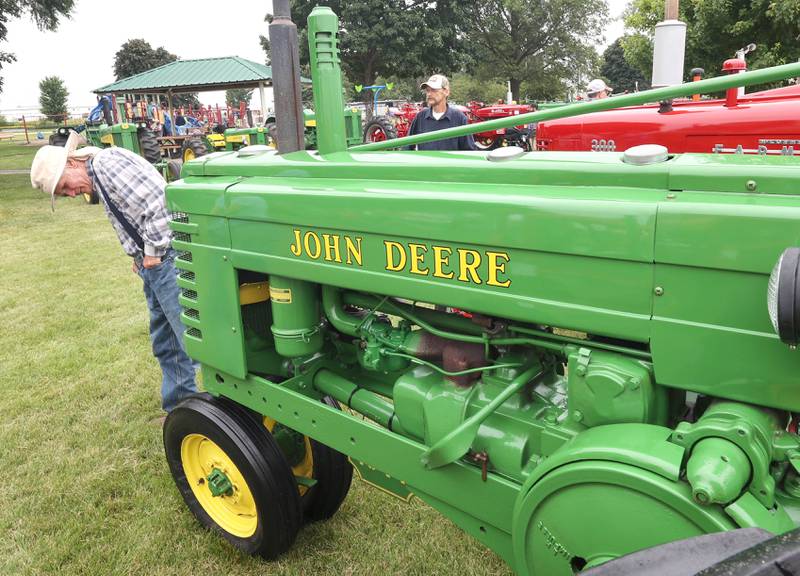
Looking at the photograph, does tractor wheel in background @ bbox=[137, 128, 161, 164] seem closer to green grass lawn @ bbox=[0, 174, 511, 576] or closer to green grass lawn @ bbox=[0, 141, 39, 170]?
green grass lawn @ bbox=[0, 141, 39, 170]

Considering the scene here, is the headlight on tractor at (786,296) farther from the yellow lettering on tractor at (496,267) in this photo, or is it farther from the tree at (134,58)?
the tree at (134,58)

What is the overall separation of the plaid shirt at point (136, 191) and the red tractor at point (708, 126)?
342cm

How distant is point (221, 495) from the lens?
8.96ft

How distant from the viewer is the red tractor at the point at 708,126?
427cm

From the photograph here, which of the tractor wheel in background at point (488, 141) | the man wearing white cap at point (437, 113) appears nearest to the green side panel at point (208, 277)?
the man wearing white cap at point (437, 113)

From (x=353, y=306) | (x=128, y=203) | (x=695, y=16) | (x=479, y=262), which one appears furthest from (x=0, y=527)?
(x=695, y=16)

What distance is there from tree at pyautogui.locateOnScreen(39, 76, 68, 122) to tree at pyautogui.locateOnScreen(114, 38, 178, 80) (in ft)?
17.3

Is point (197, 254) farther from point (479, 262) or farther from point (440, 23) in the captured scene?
point (440, 23)

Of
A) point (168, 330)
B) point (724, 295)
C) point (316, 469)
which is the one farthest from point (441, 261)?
point (168, 330)

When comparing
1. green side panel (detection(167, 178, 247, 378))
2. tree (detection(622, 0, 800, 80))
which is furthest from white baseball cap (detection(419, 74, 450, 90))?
tree (detection(622, 0, 800, 80))

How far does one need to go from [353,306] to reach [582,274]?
44.3 inches

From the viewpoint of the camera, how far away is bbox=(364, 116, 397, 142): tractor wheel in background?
1368 centimetres

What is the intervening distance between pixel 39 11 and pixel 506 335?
71.1 ft

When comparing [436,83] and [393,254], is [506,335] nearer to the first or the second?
[393,254]
